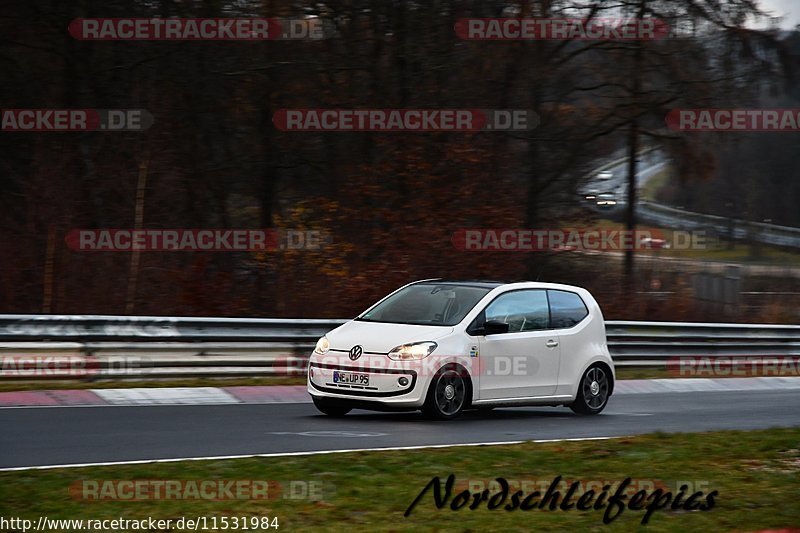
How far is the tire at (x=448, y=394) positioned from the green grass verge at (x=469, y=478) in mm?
1978

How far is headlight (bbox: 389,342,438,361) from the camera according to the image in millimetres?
12742

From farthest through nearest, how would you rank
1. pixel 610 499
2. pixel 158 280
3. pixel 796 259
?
pixel 796 259 → pixel 158 280 → pixel 610 499

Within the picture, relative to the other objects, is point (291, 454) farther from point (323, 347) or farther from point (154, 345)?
point (154, 345)

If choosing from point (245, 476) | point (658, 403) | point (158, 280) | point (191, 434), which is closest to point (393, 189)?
point (158, 280)

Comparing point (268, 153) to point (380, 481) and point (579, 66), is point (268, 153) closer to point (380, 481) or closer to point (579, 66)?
point (579, 66)

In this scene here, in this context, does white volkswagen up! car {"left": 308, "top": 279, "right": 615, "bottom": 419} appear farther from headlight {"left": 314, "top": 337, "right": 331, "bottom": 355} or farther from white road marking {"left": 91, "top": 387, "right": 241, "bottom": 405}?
white road marking {"left": 91, "top": 387, "right": 241, "bottom": 405}

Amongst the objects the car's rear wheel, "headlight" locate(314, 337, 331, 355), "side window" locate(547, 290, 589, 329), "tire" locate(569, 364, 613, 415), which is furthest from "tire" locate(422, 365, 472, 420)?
"tire" locate(569, 364, 613, 415)

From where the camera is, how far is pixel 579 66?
28.5 metres

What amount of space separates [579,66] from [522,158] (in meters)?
2.84

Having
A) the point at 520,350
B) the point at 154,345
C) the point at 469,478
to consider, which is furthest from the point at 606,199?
the point at 469,478

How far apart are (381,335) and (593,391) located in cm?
319

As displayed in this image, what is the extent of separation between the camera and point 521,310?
14.1m

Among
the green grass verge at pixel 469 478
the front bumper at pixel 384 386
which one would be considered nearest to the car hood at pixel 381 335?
the front bumper at pixel 384 386

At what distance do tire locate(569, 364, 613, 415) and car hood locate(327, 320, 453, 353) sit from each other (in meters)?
2.32
